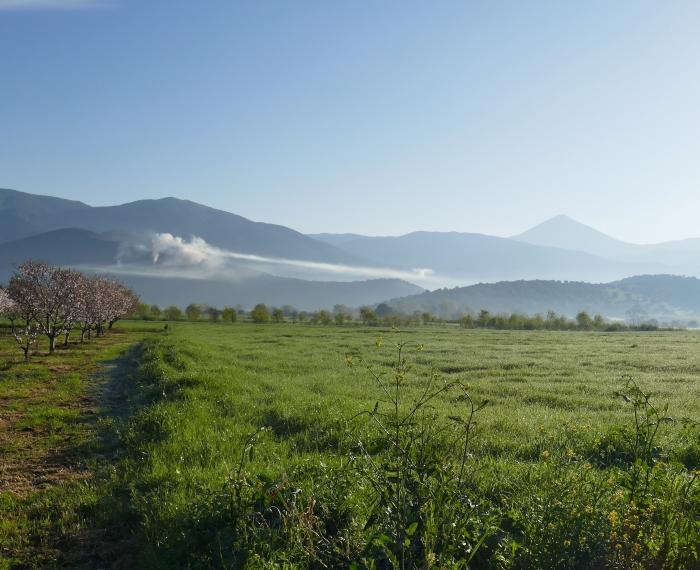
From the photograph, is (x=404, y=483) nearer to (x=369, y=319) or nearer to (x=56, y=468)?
(x=56, y=468)

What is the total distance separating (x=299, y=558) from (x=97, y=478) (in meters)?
6.05

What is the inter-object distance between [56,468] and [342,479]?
7287 millimetres

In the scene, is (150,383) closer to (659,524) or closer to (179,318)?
(659,524)

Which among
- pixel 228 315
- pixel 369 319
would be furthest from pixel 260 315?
pixel 369 319

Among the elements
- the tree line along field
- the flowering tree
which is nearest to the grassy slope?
the tree line along field

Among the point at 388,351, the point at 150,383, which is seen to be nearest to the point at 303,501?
the point at 150,383

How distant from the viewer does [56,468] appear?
10.6m

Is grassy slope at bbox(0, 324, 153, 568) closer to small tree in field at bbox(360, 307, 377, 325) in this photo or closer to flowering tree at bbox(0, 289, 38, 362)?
flowering tree at bbox(0, 289, 38, 362)

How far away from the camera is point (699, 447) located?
1005cm

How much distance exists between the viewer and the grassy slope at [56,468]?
7.17m

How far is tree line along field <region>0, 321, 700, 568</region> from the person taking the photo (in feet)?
17.9

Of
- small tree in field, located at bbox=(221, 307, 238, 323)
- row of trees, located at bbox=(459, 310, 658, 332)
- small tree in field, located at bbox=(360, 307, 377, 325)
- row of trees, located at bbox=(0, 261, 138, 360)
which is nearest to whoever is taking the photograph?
row of trees, located at bbox=(0, 261, 138, 360)

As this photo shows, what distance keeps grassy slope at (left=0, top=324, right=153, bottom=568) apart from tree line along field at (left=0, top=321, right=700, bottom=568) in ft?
0.14

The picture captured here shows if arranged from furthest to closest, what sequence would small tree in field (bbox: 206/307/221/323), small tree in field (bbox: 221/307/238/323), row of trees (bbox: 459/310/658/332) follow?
row of trees (bbox: 459/310/658/332) < small tree in field (bbox: 221/307/238/323) < small tree in field (bbox: 206/307/221/323)
